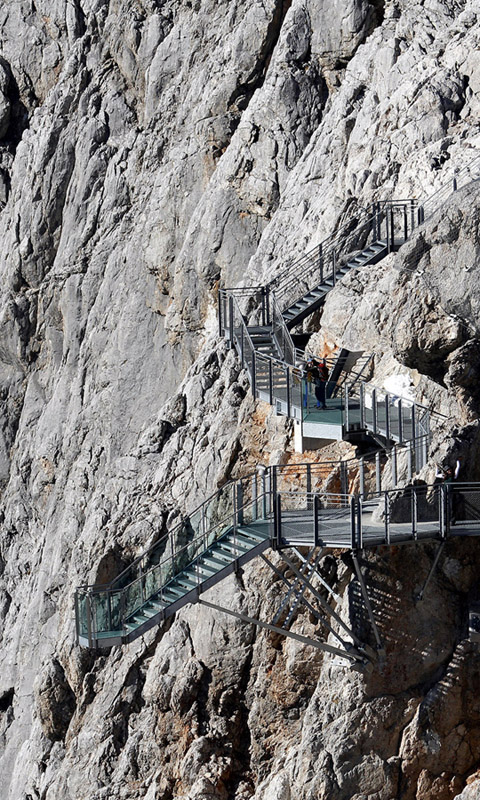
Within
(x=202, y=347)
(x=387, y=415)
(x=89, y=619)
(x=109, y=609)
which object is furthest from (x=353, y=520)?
(x=202, y=347)

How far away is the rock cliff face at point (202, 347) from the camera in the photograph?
87.1ft

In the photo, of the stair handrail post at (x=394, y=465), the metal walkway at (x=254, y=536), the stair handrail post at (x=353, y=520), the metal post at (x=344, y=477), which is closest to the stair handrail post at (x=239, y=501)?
the metal walkway at (x=254, y=536)

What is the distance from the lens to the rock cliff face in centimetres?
2656

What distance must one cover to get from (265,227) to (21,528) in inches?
775

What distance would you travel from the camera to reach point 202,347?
4200cm

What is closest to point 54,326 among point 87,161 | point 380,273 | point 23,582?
point 87,161

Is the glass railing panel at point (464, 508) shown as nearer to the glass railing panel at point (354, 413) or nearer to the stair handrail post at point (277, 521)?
the stair handrail post at point (277, 521)

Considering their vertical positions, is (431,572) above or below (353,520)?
below

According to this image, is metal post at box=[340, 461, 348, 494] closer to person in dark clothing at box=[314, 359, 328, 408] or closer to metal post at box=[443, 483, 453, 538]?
person in dark clothing at box=[314, 359, 328, 408]

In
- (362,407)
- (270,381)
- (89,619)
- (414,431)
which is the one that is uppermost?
(270,381)

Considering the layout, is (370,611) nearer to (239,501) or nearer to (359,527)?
(359,527)

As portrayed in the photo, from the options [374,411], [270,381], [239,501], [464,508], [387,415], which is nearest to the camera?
[464,508]

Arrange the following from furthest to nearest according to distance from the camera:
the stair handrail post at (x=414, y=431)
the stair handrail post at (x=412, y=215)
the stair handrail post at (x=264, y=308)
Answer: the stair handrail post at (x=264, y=308), the stair handrail post at (x=412, y=215), the stair handrail post at (x=414, y=431)

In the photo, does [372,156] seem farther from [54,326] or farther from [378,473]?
[54,326]
